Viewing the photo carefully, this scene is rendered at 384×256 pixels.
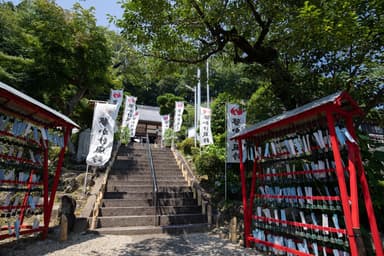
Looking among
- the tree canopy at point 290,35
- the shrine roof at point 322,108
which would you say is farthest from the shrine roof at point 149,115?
the shrine roof at point 322,108

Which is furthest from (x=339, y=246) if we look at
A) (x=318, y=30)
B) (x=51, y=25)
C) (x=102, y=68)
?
(x=51, y=25)

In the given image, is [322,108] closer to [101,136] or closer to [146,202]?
[146,202]

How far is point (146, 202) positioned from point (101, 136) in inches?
105

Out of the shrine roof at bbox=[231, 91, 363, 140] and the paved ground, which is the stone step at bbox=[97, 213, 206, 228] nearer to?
the paved ground

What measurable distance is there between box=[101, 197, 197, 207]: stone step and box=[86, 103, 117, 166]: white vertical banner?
1306 mm

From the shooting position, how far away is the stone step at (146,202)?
21.2 feet

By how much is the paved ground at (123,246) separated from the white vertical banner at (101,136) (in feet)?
8.22

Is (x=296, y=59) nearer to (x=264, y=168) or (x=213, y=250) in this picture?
(x=264, y=168)

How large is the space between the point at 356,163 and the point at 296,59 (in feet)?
10.2

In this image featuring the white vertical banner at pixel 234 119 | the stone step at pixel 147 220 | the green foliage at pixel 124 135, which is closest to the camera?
the stone step at pixel 147 220

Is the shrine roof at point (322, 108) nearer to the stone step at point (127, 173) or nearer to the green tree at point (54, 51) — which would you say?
the stone step at point (127, 173)

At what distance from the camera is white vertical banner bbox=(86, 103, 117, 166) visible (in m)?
7.15

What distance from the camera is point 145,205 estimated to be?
262 inches

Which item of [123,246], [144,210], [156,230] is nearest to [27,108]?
[123,246]
